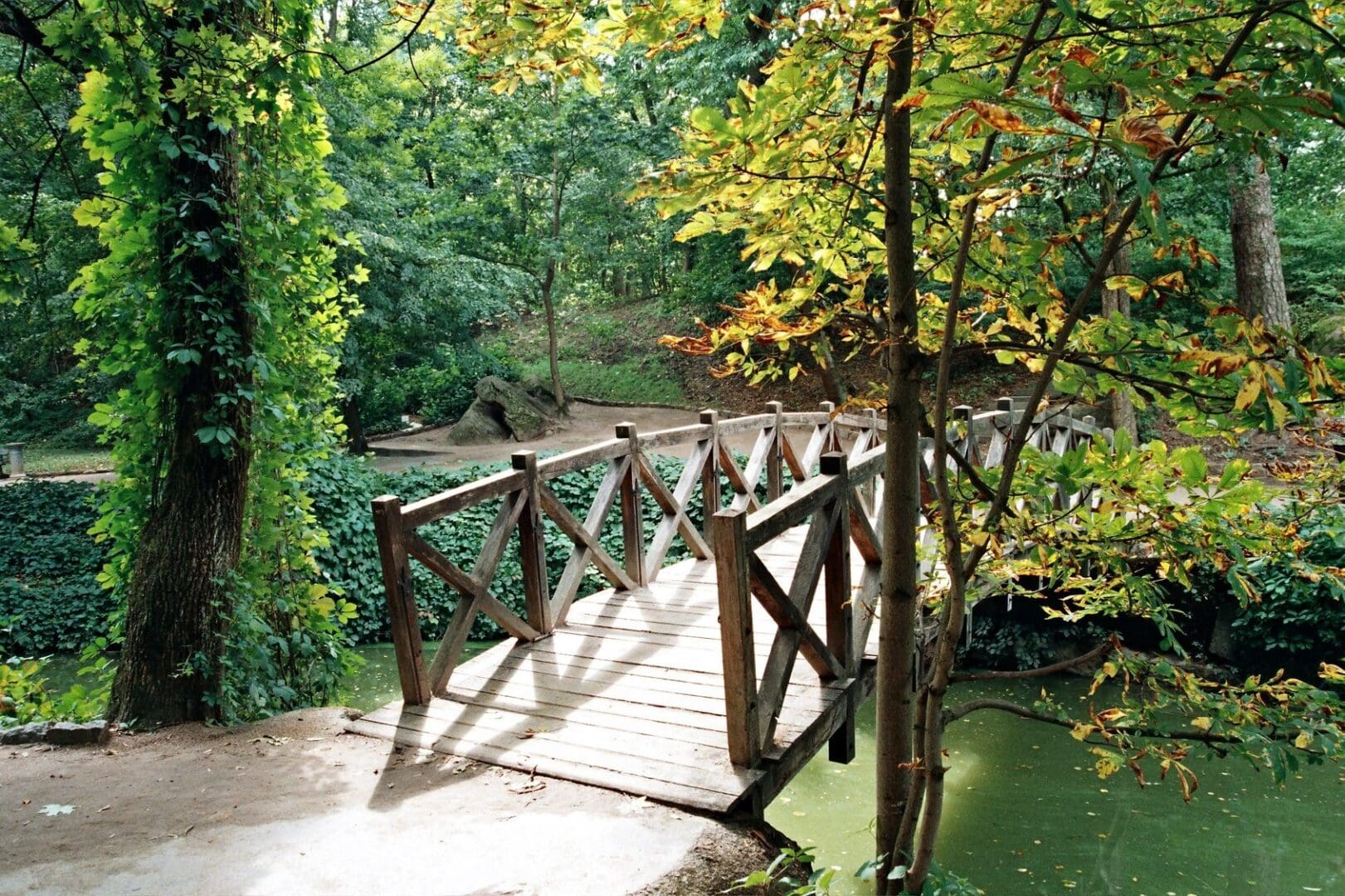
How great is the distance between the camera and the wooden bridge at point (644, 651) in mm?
3475

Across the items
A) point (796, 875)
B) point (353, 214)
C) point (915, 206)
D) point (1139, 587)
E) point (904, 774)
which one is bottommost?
point (796, 875)

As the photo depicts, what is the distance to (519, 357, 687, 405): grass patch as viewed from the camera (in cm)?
2214

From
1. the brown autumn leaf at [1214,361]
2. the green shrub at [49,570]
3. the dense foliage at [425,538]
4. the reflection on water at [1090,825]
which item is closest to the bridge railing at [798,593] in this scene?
the brown autumn leaf at [1214,361]

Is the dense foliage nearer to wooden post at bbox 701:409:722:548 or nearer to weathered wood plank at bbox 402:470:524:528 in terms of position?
wooden post at bbox 701:409:722:548

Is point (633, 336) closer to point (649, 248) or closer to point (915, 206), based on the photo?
point (649, 248)

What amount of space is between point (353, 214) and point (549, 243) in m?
5.81

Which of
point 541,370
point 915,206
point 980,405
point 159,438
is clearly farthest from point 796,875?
point 541,370

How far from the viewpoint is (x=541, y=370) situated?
2420cm

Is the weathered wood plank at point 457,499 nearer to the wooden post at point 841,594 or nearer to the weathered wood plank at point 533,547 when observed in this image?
the weathered wood plank at point 533,547

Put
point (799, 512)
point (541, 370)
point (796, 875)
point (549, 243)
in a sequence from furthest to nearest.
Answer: point (541, 370), point (549, 243), point (799, 512), point (796, 875)

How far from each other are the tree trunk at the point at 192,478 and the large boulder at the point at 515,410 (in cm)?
1432

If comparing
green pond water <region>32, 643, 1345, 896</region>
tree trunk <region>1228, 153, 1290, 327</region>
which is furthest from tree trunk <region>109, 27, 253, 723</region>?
tree trunk <region>1228, 153, 1290, 327</region>

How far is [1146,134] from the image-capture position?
1.38m

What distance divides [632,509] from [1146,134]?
4.85 metres
